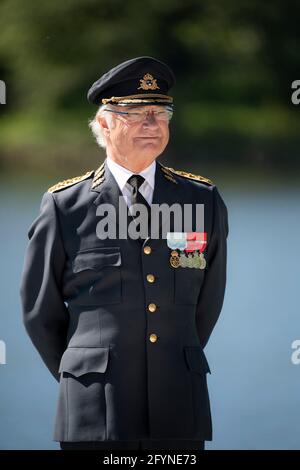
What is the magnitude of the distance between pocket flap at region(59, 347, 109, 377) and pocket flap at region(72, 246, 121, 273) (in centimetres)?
19

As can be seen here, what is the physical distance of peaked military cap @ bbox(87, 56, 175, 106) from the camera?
3.07 metres

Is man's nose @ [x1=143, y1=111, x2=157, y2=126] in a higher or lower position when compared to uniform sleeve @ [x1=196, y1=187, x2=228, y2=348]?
higher

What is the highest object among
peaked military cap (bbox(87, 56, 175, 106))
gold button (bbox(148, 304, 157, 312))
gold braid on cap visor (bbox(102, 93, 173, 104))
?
peaked military cap (bbox(87, 56, 175, 106))

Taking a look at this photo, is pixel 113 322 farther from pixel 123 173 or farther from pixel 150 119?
pixel 150 119

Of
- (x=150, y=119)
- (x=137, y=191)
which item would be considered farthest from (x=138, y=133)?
(x=137, y=191)

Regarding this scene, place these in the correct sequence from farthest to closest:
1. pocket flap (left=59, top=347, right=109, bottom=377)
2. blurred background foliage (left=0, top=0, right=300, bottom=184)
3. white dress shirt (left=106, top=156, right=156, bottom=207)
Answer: blurred background foliage (left=0, top=0, right=300, bottom=184) < white dress shirt (left=106, top=156, right=156, bottom=207) < pocket flap (left=59, top=347, right=109, bottom=377)

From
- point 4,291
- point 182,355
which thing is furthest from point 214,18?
point 182,355

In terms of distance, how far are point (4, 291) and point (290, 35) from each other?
3.91 ft

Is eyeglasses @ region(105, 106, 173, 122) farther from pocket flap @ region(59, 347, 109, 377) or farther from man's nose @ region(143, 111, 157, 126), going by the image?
pocket flap @ region(59, 347, 109, 377)

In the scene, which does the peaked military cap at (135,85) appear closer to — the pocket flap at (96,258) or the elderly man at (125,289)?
the elderly man at (125,289)

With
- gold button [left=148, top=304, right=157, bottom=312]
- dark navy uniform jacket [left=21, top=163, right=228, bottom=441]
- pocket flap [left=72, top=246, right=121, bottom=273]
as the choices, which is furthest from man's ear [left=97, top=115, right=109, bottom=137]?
gold button [left=148, top=304, right=157, bottom=312]

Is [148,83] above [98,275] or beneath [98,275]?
above

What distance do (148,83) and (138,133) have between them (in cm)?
15

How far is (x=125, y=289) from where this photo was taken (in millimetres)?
3031
